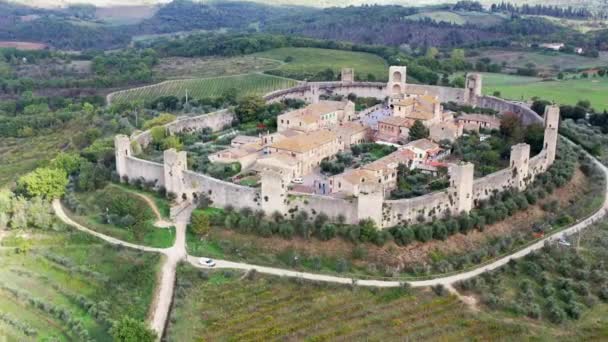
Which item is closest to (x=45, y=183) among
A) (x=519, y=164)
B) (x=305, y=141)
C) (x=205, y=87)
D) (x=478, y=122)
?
(x=305, y=141)

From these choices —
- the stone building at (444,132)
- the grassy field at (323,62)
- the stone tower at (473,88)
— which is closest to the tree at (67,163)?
the stone building at (444,132)

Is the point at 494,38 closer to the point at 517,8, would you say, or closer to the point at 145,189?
the point at 517,8

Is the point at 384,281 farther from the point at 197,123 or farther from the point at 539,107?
the point at 539,107

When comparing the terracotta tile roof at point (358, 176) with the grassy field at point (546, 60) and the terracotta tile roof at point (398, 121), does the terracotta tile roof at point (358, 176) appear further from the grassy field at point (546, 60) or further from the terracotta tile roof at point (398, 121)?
the grassy field at point (546, 60)

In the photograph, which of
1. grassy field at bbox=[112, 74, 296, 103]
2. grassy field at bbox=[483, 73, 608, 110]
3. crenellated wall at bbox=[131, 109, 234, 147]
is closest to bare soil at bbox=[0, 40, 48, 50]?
grassy field at bbox=[112, 74, 296, 103]

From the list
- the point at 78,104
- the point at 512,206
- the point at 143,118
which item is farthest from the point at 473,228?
A: the point at 78,104
